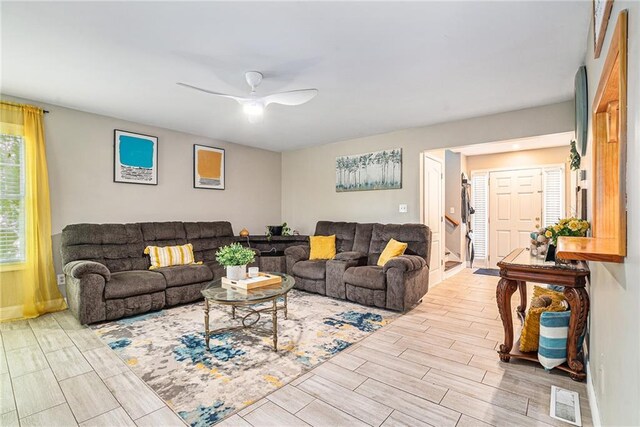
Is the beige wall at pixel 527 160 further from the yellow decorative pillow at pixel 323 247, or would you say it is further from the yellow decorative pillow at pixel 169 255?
the yellow decorative pillow at pixel 169 255

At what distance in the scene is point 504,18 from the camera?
205cm

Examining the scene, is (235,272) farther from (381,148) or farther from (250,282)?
(381,148)

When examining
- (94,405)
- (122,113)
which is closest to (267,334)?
(94,405)

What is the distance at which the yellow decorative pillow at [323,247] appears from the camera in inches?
192

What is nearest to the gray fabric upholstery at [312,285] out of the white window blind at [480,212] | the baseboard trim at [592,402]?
the baseboard trim at [592,402]

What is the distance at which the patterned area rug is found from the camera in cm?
202

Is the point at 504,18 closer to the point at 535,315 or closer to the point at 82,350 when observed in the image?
the point at 535,315

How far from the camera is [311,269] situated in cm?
449

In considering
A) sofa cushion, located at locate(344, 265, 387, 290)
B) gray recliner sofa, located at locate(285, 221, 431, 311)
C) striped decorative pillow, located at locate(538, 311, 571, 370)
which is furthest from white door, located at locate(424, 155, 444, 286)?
striped decorative pillow, located at locate(538, 311, 571, 370)

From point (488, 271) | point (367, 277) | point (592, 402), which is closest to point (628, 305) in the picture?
point (592, 402)

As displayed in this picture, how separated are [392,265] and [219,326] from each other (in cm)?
203

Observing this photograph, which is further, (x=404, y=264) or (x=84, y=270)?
(x=404, y=264)

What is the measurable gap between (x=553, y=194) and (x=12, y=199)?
823cm

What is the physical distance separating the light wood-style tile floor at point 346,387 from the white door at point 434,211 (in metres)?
1.99
